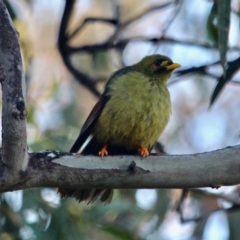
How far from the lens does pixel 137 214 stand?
6.96 meters

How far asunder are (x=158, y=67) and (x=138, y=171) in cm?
198

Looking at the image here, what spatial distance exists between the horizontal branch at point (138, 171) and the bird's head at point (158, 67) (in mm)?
Answer: 1702

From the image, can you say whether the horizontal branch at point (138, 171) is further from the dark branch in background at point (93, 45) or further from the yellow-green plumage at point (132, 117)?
the dark branch in background at point (93, 45)

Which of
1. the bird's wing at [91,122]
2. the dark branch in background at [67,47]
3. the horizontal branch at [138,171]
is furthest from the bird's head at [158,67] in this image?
the horizontal branch at [138,171]

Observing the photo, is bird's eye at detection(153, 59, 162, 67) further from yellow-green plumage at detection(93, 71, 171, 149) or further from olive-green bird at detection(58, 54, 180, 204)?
yellow-green plumage at detection(93, 71, 171, 149)

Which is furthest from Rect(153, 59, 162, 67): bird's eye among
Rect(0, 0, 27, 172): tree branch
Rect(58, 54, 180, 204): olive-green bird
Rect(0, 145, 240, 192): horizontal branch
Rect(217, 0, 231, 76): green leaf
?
Rect(0, 0, 27, 172): tree branch

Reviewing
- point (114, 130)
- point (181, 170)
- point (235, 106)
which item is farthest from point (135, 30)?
point (181, 170)

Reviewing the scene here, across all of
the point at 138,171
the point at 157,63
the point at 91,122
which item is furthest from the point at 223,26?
the point at 157,63

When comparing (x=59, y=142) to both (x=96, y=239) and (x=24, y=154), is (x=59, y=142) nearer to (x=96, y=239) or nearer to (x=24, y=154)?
(x=96, y=239)

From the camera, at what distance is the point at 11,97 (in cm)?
334

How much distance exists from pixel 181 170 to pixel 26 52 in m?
3.89

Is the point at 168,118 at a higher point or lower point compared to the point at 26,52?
lower

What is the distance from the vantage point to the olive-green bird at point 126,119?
192 inches

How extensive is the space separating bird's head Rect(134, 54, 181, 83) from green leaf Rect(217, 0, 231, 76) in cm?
125
